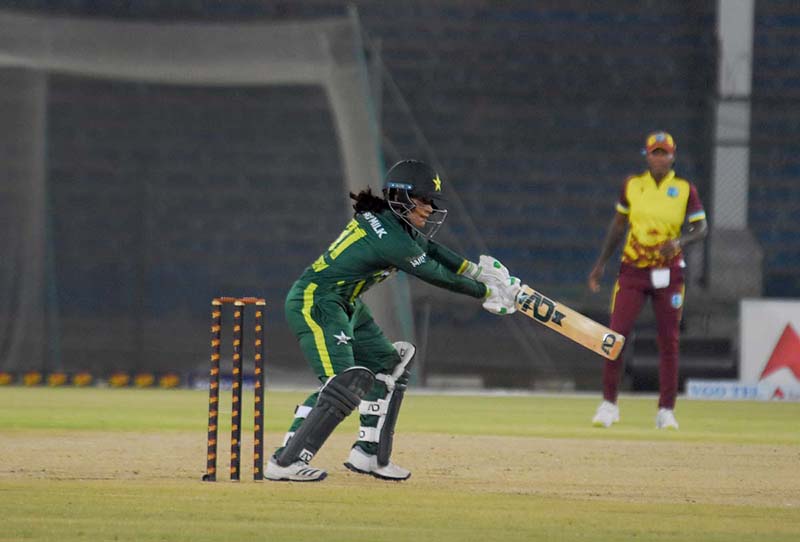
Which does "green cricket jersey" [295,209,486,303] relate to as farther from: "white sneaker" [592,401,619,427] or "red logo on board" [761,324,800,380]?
"red logo on board" [761,324,800,380]

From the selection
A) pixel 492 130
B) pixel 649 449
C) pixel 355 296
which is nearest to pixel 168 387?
pixel 492 130

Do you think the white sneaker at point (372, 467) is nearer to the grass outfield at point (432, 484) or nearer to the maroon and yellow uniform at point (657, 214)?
the grass outfield at point (432, 484)

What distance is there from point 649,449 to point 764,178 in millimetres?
10723

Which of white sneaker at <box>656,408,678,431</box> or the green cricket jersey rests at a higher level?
the green cricket jersey

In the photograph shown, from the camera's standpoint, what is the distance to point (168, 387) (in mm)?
15352

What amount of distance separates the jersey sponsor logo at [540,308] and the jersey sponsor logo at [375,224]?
0.78 m

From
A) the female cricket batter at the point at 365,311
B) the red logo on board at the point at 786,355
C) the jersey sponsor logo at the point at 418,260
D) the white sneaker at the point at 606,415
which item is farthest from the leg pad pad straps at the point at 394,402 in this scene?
the red logo on board at the point at 786,355

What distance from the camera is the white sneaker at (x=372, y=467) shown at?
7031mm

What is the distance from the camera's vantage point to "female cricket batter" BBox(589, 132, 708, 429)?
10.4 metres

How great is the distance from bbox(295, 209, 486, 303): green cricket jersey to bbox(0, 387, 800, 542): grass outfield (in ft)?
2.96

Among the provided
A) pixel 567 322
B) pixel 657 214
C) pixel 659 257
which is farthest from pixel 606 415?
pixel 567 322

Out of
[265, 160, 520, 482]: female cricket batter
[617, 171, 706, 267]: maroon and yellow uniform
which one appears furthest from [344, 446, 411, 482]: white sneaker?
[617, 171, 706, 267]: maroon and yellow uniform

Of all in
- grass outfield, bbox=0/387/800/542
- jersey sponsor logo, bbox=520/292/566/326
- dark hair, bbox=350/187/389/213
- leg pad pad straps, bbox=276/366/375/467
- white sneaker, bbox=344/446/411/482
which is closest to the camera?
grass outfield, bbox=0/387/800/542

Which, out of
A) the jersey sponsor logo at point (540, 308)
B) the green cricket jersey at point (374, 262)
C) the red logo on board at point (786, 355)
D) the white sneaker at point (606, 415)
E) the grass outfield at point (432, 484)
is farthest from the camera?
the red logo on board at point (786, 355)
